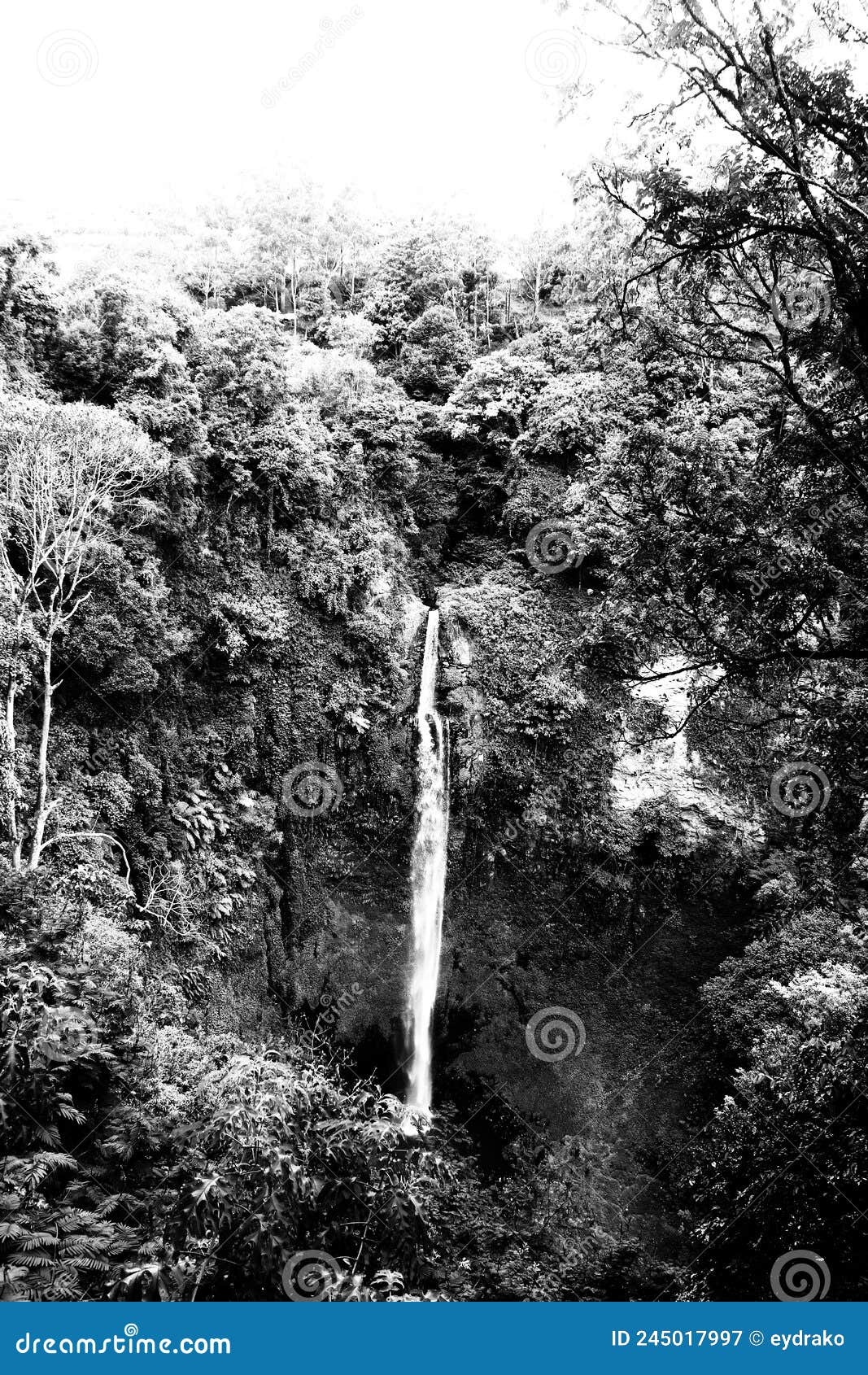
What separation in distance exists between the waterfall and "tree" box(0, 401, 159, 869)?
6.24 m

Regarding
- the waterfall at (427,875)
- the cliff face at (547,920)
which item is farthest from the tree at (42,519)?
the waterfall at (427,875)

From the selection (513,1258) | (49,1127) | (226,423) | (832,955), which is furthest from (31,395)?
(832,955)

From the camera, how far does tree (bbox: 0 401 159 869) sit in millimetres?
8430

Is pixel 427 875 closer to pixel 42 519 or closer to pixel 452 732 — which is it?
pixel 452 732

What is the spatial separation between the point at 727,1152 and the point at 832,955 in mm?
5069

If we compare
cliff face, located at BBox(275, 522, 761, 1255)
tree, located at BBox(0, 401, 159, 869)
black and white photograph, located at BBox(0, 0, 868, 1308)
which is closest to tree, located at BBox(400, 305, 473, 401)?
black and white photograph, located at BBox(0, 0, 868, 1308)

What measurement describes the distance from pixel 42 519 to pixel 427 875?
8305mm

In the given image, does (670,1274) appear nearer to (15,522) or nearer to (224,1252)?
(224,1252)

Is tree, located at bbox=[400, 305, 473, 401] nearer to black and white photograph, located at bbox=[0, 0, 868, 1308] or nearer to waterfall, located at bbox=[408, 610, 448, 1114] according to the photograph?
black and white photograph, located at bbox=[0, 0, 868, 1308]

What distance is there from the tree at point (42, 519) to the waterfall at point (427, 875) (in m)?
6.24

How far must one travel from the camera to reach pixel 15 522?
8672mm

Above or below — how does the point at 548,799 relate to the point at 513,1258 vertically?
above

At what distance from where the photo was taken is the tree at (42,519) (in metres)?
8.43

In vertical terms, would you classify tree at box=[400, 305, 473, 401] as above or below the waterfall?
above
